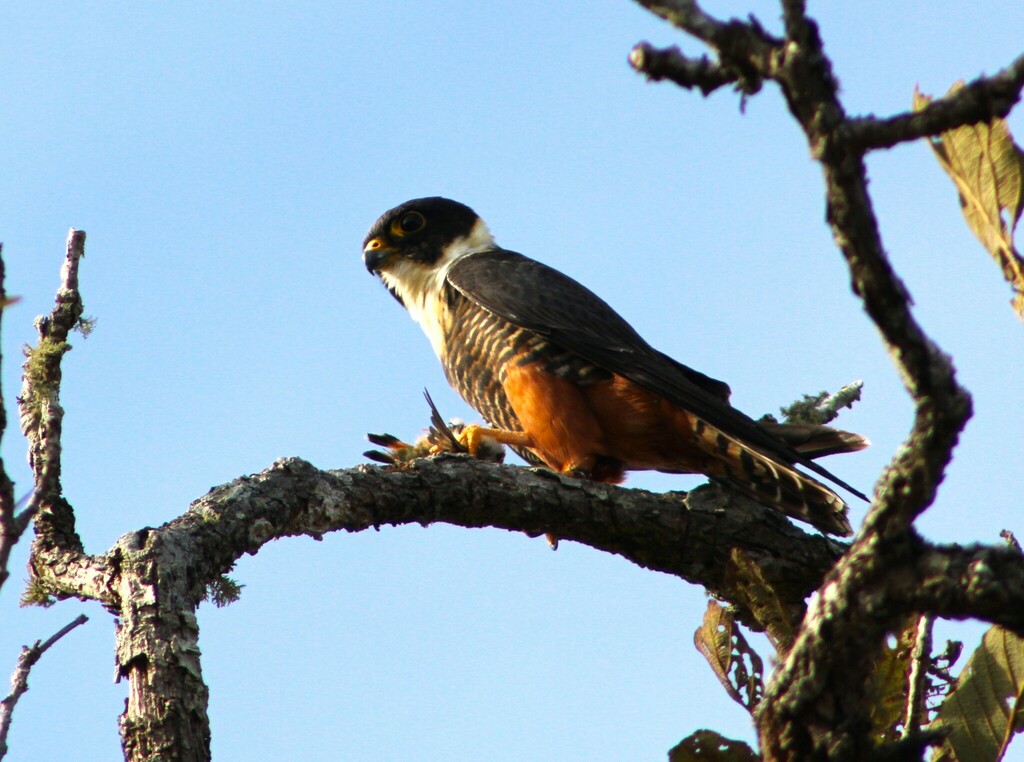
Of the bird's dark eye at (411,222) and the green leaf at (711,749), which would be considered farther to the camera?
the bird's dark eye at (411,222)

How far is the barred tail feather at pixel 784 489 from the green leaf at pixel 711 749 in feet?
7.30

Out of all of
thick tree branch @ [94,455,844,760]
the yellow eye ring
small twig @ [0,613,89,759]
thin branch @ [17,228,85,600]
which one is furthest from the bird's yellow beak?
small twig @ [0,613,89,759]

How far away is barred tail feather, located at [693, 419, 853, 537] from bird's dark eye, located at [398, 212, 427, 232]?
261 centimetres

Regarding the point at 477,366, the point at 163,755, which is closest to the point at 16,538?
the point at 163,755

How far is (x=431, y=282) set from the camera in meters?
6.05

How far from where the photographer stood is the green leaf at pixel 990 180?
1535mm

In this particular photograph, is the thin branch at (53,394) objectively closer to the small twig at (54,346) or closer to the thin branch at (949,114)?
the small twig at (54,346)

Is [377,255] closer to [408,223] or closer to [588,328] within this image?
[408,223]

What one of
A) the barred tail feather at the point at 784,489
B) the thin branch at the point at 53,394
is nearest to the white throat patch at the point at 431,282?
the barred tail feather at the point at 784,489

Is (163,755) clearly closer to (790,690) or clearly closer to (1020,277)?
(790,690)

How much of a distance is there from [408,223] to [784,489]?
9.89 feet

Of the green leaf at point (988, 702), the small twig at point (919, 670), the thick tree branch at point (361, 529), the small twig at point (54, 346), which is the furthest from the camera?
the small twig at point (54, 346)

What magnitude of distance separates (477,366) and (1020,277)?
3.84m

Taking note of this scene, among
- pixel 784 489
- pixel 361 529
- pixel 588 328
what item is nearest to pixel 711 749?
pixel 361 529
